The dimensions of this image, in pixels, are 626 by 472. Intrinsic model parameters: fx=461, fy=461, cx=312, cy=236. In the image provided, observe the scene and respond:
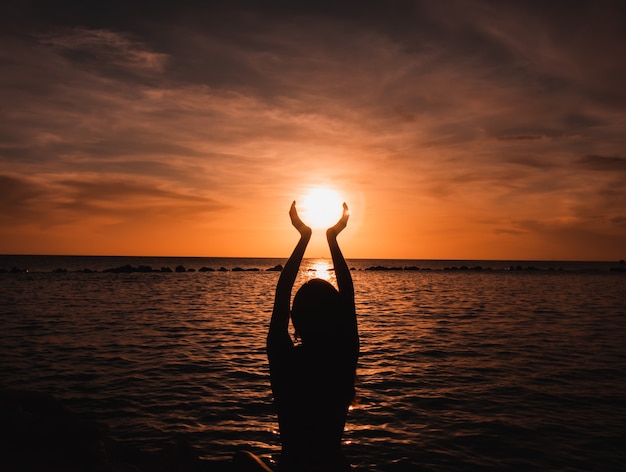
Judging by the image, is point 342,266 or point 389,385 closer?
point 342,266

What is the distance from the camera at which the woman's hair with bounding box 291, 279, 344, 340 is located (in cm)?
291

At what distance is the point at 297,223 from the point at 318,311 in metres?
0.64

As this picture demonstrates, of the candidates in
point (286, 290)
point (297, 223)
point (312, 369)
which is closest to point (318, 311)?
point (286, 290)

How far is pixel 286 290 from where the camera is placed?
2936 mm

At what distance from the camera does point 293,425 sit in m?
3.00

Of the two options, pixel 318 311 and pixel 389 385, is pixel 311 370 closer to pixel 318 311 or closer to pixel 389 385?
pixel 318 311

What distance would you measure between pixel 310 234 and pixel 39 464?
6.35 meters

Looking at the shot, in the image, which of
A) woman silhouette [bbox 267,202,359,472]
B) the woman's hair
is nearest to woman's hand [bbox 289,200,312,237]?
woman silhouette [bbox 267,202,359,472]

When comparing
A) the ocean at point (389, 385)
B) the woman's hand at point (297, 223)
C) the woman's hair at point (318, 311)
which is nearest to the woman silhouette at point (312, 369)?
the woman's hair at point (318, 311)

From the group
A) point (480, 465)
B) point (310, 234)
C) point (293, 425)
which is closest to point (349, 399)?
point (293, 425)

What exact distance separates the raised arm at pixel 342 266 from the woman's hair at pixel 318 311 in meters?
0.14

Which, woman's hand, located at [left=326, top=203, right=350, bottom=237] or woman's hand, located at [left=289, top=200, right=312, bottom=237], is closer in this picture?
woman's hand, located at [left=289, top=200, right=312, bottom=237]

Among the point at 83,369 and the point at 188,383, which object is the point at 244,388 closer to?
the point at 188,383

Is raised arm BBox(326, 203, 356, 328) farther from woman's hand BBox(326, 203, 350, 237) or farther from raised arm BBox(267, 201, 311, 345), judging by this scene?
raised arm BBox(267, 201, 311, 345)
